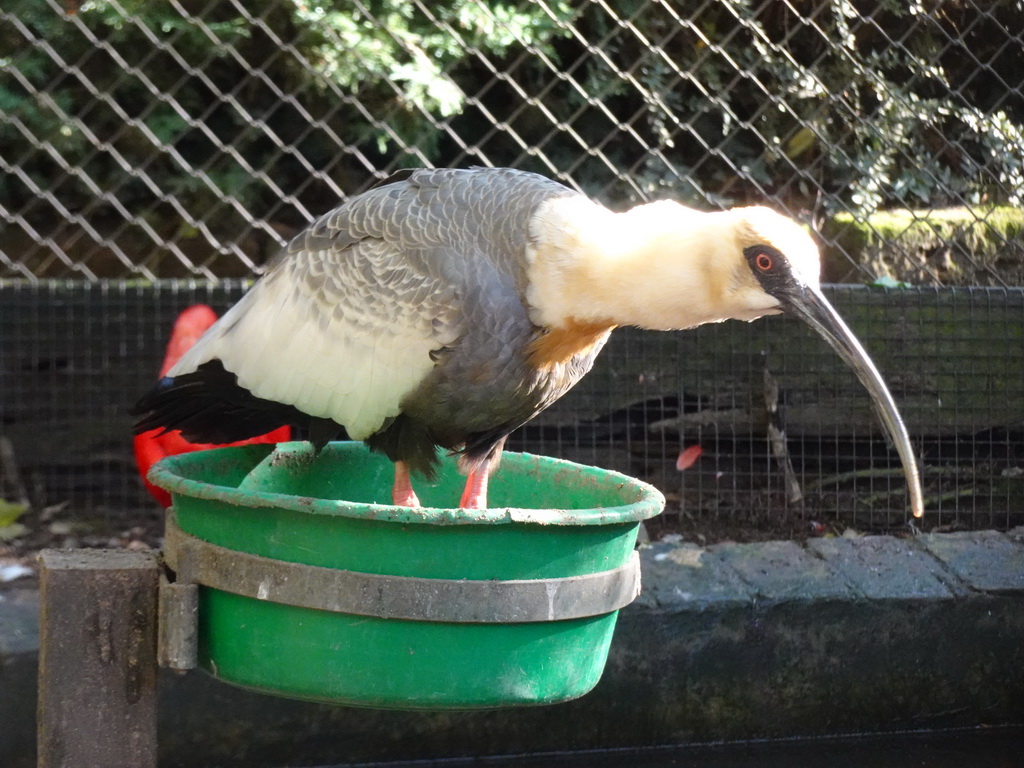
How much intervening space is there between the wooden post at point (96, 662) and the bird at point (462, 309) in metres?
0.62

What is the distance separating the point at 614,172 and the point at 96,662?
2482 mm

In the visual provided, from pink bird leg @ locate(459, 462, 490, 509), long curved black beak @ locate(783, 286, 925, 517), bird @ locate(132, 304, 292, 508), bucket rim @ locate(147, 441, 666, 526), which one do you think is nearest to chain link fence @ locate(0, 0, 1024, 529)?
bird @ locate(132, 304, 292, 508)

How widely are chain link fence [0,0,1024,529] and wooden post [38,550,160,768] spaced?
6.68 ft

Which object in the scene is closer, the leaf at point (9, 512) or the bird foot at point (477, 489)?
the bird foot at point (477, 489)

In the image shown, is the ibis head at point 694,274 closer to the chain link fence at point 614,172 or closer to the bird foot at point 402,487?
the bird foot at point 402,487

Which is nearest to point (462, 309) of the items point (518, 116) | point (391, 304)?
point (391, 304)

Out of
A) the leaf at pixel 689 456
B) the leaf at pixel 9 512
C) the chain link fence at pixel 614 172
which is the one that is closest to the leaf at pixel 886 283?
the chain link fence at pixel 614 172

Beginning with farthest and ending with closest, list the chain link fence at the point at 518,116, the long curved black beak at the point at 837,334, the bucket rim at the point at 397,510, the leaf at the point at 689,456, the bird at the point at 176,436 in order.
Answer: the chain link fence at the point at 518,116
the leaf at the point at 689,456
the bird at the point at 176,436
the long curved black beak at the point at 837,334
the bucket rim at the point at 397,510

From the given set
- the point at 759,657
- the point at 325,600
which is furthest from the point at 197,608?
the point at 759,657

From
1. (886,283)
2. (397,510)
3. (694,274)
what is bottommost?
(397,510)

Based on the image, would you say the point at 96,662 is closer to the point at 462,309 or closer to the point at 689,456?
the point at 462,309

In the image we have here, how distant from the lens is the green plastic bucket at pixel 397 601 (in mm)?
1497

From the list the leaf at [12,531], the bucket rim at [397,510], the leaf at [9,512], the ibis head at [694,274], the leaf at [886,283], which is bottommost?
the leaf at [12,531]

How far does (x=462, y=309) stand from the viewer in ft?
6.76
